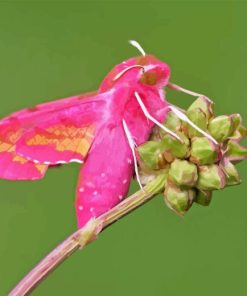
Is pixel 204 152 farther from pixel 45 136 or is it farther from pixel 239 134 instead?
pixel 45 136

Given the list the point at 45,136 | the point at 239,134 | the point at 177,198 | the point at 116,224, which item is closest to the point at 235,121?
the point at 239,134

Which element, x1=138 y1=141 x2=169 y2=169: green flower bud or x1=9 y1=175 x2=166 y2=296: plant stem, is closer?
x1=9 y1=175 x2=166 y2=296: plant stem

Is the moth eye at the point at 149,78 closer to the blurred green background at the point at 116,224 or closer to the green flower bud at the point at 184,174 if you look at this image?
the green flower bud at the point at 184,174

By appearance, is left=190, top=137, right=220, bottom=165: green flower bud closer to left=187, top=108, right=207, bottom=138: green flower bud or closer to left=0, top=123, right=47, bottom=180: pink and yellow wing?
left=187, top=108, right=207, bottom=138: green flower bud

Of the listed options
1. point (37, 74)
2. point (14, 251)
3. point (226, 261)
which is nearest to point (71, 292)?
point (14, 251)

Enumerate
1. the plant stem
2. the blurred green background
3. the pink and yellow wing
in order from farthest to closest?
the blurred green background
the pink and yellow wing
the plant stem

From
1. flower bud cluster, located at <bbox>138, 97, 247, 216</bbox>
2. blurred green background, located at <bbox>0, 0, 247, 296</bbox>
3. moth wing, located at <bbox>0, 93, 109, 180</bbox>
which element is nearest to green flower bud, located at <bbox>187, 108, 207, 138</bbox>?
flower bud cluster, located at <bbox>138, 97, 247, 216</bbox>

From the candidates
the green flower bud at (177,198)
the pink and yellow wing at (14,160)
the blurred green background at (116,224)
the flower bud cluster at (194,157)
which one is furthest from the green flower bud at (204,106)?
the blurred green background at (116,224)

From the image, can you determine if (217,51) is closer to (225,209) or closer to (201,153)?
(225,209)

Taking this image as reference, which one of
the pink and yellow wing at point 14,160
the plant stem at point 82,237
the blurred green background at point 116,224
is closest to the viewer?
the plant stem at point 82,237
